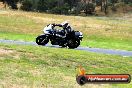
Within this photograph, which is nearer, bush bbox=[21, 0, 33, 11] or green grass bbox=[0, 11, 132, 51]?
green grass bbox=[0, 11, 132, 51]

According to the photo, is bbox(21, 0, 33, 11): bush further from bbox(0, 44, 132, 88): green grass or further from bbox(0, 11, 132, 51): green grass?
bbox(0, 44, 132, 88): green grass

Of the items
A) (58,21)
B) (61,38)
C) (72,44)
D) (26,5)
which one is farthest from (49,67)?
(26,5)

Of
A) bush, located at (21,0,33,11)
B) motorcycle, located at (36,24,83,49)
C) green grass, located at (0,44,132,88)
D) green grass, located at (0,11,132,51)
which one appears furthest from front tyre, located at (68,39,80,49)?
bush, located at (21,0,33,11)

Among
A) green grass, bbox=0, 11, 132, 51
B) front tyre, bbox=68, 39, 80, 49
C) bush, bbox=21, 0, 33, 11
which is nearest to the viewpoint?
front tyre, bbox=68, 39, 80, 49

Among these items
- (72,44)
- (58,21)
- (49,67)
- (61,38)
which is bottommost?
(58,21)

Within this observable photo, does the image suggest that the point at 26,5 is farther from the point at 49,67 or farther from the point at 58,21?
the point at 49,67

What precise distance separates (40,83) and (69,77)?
6.51 feet

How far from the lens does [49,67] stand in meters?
18.2

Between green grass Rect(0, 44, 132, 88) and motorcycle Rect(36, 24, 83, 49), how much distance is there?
5.57 m

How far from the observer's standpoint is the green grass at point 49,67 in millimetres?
15367

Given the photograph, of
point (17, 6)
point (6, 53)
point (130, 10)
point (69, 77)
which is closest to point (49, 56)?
point (6, 53)

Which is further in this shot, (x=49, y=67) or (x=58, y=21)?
(x=58, y=21)

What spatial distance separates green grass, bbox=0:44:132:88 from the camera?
15.4 m

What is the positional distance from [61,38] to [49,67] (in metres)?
10.9
